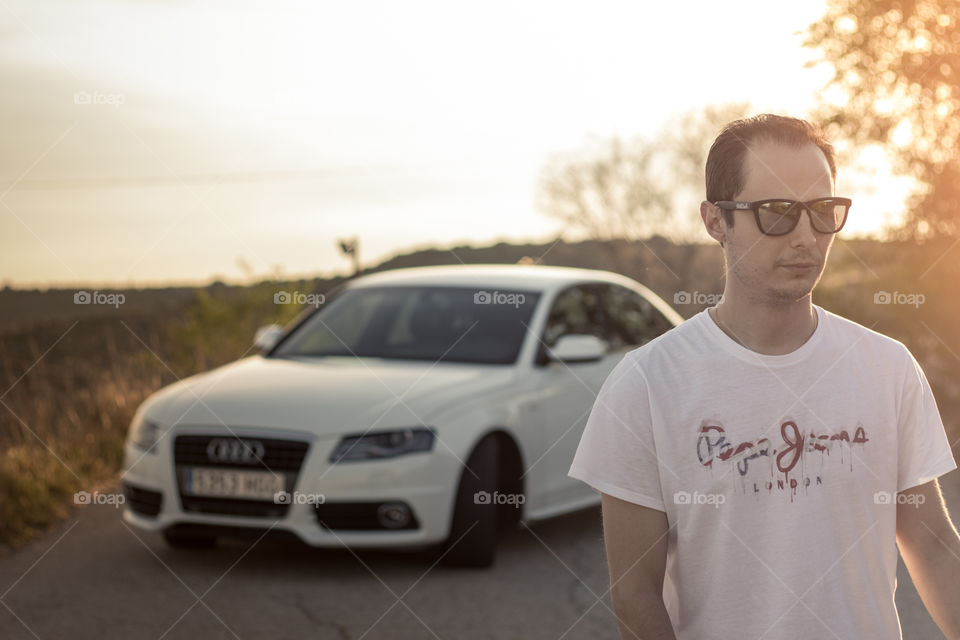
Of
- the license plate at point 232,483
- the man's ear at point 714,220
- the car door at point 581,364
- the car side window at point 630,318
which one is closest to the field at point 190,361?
the car side window at point 630,318

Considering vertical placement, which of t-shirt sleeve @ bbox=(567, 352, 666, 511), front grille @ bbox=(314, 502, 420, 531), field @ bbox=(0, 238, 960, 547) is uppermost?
t-shirt sleeve @ bbox=(567, 352, 666, 511)

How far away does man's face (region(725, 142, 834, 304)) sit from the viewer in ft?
8.43

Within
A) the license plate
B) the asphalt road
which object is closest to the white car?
the license plate

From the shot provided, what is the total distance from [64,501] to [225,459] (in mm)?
2956

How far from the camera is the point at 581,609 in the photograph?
6145mm

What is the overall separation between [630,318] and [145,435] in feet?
11.5

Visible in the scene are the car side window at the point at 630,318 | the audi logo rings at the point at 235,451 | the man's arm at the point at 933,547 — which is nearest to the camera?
the man's arm at the point at 933,547

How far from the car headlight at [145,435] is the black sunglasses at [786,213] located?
17.0 feet

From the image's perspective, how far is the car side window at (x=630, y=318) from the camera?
8617mm

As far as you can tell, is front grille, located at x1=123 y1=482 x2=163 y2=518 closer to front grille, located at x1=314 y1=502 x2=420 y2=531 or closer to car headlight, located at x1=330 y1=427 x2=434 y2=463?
front grille, located at x1=314 y1=502 x2=420 y2=531

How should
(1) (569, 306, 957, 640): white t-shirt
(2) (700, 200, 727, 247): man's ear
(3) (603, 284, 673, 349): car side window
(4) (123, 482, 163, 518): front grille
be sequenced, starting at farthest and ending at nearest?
(3) (603, 284, 673, 349): car side window < (4) (123, 482, 163, 518): front grille < (2) (700, 200, 727, 247): man's ear < (1) (569, 306, 957, 640): white t-shirt

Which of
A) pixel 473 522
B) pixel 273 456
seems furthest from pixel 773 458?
pixel 273 456

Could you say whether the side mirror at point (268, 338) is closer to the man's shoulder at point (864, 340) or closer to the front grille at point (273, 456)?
the front grille at point (273, 456)

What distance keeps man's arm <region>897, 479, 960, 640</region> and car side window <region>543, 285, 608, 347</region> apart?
530cm
